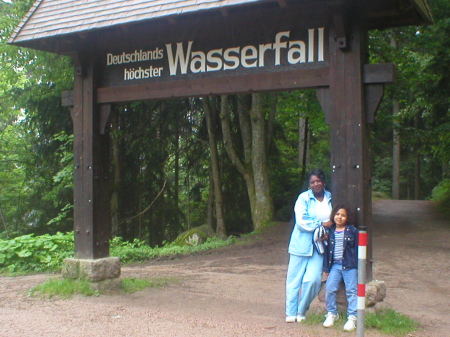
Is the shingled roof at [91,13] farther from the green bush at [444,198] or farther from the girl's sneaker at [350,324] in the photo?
the green bush at [444,198]

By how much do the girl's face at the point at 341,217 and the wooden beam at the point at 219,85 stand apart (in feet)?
4.96

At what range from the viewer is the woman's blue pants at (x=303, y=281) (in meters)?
6.06

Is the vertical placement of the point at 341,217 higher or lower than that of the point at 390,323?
higher

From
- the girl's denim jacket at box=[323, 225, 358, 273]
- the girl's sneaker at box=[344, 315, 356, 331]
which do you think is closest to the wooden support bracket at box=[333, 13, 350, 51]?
the girl's denim jacket at box=[323, 225, 358, 273]

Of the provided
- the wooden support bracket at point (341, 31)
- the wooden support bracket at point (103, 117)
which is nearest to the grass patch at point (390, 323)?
the wooden support bracket at point (341, 31)

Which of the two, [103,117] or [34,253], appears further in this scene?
[34,253]

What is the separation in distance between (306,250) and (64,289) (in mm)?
3751

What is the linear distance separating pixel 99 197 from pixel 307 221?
11.6 feet

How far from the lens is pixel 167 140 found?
2128 centimetres

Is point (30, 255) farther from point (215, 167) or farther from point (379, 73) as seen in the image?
point (215, 167)

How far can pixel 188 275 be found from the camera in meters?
10.2

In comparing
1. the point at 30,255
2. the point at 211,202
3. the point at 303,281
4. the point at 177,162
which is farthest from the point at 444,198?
the point at 303,281

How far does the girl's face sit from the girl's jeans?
456 mm

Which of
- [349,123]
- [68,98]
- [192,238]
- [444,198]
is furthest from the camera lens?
[444,198]
